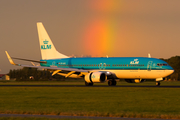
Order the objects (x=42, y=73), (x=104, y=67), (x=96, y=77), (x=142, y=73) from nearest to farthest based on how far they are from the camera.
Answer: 1. (x=96, y=77)
2. (x=142, y=73)
3. (x=104, y=67)
4. (x=42, y=73)

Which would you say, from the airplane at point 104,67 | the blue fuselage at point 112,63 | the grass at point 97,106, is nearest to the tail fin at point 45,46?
the airplane at point 104,67

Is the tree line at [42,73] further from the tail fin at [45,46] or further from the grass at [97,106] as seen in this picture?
the grass at [97,106]

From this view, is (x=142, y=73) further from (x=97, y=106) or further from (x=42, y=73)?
(x=42, y=73)

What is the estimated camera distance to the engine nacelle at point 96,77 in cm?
5425

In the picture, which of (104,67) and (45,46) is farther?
(45,46)

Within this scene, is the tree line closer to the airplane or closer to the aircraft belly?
the airplane

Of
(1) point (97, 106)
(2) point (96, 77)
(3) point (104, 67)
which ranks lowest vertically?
(1) point (97, 106)

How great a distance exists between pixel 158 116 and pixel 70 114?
4.85 meters

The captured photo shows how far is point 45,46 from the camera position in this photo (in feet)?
222

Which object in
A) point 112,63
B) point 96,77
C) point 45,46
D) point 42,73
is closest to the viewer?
point 96,77

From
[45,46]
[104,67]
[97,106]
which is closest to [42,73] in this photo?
[45,46]

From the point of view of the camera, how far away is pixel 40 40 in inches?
2685

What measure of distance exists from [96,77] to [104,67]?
4.67 m

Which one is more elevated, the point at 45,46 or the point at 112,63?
the point at 45,46
